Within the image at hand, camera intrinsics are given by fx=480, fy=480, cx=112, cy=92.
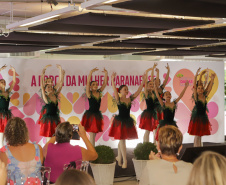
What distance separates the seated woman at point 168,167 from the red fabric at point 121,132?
5391 millimetres

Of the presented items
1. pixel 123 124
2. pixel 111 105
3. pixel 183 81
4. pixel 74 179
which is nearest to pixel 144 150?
pixel 123 124

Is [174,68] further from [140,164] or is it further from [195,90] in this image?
[140,164]

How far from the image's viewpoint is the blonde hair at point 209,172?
2135 mm

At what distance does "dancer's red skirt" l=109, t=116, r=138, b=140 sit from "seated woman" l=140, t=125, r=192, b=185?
5399 millimetres

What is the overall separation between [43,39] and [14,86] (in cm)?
302

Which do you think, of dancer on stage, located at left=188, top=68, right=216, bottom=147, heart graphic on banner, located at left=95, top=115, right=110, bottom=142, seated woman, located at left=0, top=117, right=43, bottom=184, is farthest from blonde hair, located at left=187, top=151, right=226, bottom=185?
heart graphic on banner, located at left=95, top=115, right=110, bottom=142

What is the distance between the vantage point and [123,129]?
29.9 ft

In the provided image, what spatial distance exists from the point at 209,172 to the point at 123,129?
699 centimetres

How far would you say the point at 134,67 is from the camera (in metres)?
12.0

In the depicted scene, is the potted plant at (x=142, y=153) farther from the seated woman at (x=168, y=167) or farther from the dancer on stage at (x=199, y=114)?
the seated woman at (x=168, y=167)

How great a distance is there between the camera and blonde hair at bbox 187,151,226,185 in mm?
2135

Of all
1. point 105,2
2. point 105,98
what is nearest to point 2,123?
point 105,98

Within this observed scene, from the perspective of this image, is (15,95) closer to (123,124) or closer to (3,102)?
(3,102)

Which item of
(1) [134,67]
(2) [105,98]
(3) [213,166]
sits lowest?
(3) [213,166]
